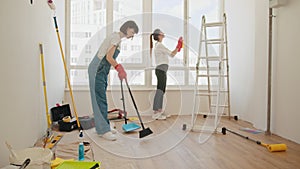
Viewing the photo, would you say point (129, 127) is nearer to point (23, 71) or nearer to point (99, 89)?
point (99, 89)

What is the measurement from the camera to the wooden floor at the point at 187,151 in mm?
2240

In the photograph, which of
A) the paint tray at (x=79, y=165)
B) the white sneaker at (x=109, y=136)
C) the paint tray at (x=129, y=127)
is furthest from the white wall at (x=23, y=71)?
the paint tray at (x=129, y=127)

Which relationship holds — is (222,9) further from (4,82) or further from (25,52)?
(4,82)

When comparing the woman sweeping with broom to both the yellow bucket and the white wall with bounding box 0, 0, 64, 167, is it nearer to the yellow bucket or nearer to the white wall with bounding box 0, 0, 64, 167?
the white wall with bounding box 0, 0, 64, 167

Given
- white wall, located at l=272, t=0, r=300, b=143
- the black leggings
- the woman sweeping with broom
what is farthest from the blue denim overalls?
white wall, located at l=272, t=0, r=300, b=143

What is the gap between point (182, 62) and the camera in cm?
486

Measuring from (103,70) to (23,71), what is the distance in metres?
0.90

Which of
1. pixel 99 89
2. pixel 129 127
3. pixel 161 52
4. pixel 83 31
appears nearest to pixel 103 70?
pixel 99 89

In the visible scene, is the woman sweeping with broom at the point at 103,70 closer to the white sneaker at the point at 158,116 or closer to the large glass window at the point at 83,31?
the white sneaker at the point at 158,116

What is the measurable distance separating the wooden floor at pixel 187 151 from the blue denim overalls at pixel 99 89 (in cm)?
18

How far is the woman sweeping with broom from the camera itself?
299cm

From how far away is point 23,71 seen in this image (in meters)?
2.37

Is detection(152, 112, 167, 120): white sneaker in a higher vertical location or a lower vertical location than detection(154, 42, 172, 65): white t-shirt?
lower

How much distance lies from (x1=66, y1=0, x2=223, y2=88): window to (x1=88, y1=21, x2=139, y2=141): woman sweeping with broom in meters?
1.46
